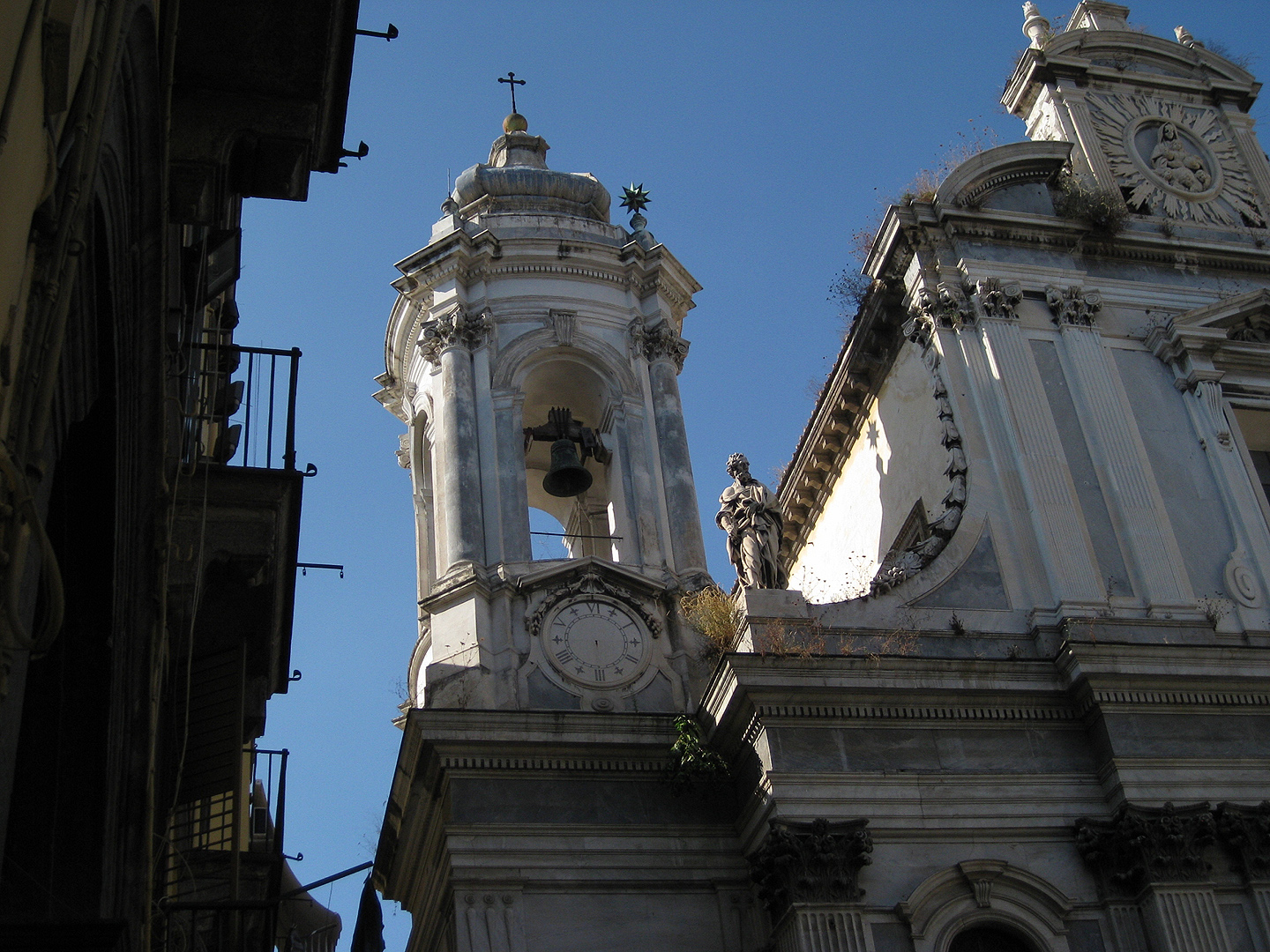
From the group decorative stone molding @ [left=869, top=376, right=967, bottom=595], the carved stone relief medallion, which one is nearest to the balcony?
decorative stone molding @ [left=869, top=376, right=967, bottom=595]

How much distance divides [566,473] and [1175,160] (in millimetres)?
8599

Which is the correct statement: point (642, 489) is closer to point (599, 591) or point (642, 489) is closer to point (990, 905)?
point (599, 591)

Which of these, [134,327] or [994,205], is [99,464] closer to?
[134,327]

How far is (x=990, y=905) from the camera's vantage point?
43.5 ft

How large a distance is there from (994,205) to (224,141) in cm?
1186

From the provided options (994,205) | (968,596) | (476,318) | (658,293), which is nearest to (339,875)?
(968,596)

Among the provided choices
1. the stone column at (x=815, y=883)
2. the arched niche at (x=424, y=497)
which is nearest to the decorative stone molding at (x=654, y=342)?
Answer: the arched niche at (x=424, y=497)

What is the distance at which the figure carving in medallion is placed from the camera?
15211 mm

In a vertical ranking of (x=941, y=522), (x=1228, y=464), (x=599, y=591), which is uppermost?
(x=1228, y=464)

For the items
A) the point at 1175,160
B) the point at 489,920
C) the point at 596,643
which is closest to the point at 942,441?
the point at 596,643

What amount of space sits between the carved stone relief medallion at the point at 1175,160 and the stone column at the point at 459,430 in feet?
26.6

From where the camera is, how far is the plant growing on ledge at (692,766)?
14.3m

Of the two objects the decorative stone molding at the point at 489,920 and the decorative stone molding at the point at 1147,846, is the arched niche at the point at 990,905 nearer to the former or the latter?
the decorative stone molding at the point at 1147,846

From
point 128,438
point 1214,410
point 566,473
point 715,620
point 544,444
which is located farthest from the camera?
point 544,444
